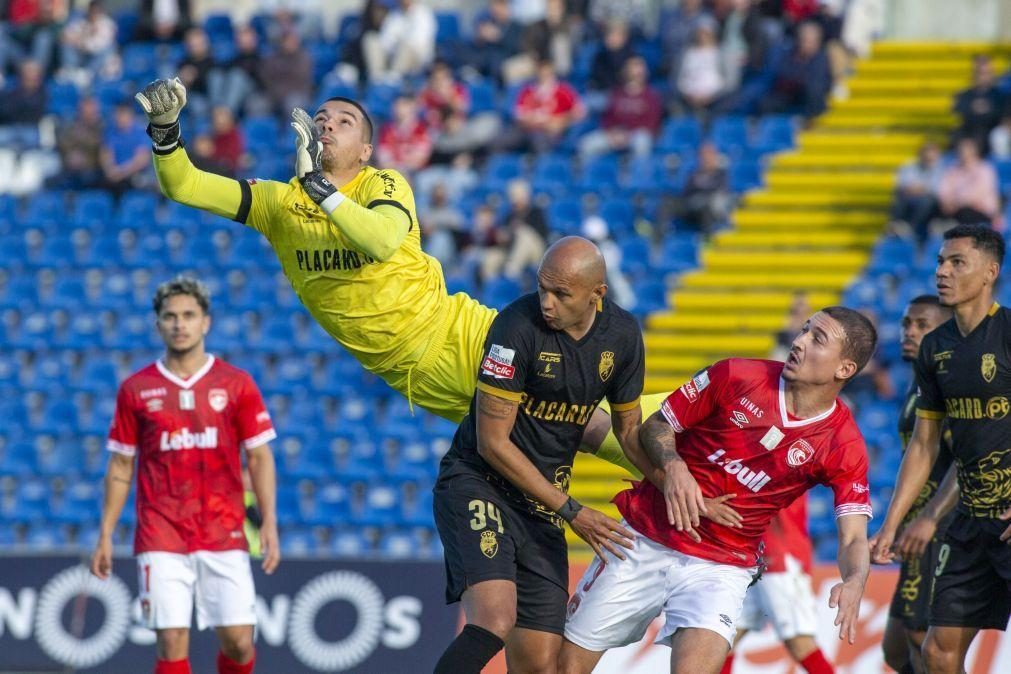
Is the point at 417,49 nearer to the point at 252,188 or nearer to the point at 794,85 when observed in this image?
the point at 794,85

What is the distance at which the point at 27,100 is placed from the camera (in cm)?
2064

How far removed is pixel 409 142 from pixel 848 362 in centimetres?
1169

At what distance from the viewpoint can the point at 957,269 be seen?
7609 mm

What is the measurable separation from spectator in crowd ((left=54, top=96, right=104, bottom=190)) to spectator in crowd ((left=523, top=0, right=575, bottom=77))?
526cm

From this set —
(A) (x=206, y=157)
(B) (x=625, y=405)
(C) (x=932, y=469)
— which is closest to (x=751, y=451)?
(B) (x=625, y=405)

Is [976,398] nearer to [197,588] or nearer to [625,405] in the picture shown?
[625,405]

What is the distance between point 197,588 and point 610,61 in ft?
36.5

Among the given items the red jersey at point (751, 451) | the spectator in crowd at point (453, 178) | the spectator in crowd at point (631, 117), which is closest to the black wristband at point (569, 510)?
the red jersey at point (751, 451)

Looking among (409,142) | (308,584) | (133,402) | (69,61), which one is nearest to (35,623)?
(308,584)

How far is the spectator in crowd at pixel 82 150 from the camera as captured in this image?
64.0 ft

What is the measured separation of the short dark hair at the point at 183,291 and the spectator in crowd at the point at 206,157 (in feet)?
30.5

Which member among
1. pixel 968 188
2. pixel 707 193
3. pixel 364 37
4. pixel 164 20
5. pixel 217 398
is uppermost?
pixel 164 20

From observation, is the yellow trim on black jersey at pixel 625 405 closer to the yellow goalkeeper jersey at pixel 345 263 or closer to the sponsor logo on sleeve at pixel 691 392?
the sponsor logo on sleeve at pixel 691 392

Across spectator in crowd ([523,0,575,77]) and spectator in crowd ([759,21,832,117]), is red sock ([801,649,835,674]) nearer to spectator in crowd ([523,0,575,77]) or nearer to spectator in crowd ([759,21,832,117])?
spectator in crowd ([759,21,832,117])
